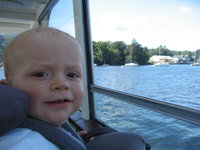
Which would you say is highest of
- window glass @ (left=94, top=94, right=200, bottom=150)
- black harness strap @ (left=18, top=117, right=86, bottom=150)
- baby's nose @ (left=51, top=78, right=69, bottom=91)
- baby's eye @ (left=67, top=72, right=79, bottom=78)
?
baby's eye @ (left=67, top=72, right=79, bottom=78)

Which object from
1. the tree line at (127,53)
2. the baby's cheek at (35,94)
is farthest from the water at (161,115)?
the baby's cheek at (35,94)

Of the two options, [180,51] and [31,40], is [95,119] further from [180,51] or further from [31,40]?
[31,40]

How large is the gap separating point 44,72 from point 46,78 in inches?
0.8

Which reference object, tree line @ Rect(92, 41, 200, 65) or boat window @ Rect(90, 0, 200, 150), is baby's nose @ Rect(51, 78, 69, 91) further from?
tree line @ Rect(92, 41, 200, 65)

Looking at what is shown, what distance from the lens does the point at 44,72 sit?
61 centimetres

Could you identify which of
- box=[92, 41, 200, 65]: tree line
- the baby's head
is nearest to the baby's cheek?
the baby's head

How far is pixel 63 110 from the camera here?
0.62 meters

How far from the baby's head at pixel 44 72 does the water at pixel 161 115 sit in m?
0.95

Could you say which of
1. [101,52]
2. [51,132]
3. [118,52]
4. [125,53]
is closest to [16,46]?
[51,132]

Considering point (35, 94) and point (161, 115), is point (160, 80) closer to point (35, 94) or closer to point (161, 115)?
point (161, 115)

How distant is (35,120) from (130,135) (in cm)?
35

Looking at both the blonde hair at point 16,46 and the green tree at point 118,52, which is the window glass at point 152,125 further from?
the blonde hair at point 16,46

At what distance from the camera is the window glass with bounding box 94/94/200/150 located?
2139 millimetres

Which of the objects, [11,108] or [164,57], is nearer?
[11,108]
